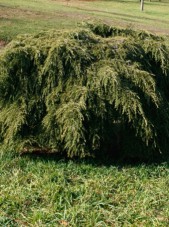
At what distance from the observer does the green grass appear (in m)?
4.35

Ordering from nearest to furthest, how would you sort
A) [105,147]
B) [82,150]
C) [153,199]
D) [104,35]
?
[153,199] → [82,150] → [105,147] → [104,35]

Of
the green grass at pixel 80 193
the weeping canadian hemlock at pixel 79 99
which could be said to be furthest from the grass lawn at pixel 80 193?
the weeping canadian hemlock at pixel 79 99

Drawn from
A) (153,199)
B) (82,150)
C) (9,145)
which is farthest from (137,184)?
(9,145)

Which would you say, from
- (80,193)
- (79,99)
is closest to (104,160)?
(79,99)

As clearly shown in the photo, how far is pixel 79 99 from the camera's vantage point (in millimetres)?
5492

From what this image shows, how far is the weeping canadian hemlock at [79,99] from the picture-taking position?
5.50 metres

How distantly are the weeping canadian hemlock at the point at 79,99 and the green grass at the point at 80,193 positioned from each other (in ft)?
0.93

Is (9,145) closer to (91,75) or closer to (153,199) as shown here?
(91,75)

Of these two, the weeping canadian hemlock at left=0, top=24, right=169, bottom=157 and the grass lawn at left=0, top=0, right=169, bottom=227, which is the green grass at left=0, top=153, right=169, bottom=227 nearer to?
the grass lawn at left=0, top=0, right=169, bottom=227

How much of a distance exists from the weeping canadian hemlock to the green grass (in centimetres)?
28

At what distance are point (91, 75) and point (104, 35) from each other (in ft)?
4.66

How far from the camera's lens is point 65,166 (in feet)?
18.0

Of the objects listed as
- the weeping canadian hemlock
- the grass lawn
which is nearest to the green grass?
the grass lawn

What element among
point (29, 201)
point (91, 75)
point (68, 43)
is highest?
point (68, 43)
